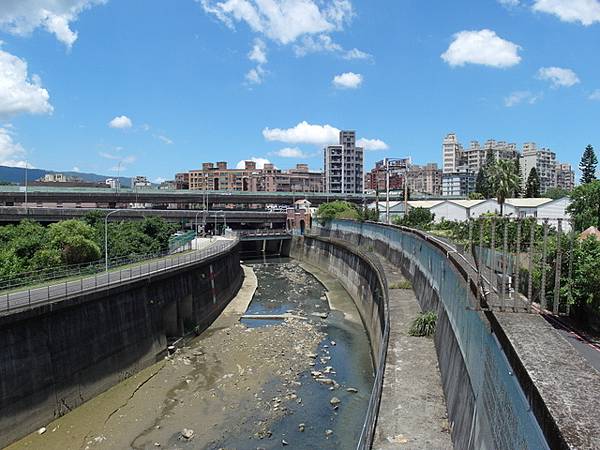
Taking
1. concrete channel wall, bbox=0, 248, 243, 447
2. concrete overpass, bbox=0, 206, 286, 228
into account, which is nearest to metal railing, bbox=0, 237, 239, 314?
concrete channel wall, bbox=0, 248, 243, 447

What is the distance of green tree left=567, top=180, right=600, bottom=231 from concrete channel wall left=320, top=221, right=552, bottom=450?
30.9 metres

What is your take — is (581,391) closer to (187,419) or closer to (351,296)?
(187,419)

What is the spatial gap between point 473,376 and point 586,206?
50051 mm

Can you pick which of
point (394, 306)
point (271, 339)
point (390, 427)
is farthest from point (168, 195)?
point (390, 427)

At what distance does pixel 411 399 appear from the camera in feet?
59.1

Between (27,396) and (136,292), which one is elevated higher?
(136,292)

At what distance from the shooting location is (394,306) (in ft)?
104

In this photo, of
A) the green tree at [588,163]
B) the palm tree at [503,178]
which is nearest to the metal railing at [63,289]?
the palm tree at [503,178]

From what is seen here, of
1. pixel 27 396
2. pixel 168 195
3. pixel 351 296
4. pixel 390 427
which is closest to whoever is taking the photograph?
pixel 390 427

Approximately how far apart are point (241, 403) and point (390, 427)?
1320 centimetres

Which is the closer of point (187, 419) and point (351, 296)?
point (187, 419)

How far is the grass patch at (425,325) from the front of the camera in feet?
83.3

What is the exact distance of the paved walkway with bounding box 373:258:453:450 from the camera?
15008mm

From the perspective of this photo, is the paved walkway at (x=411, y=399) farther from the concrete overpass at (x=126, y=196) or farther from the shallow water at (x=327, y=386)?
the concrete overpass at (x=126, y=196)
